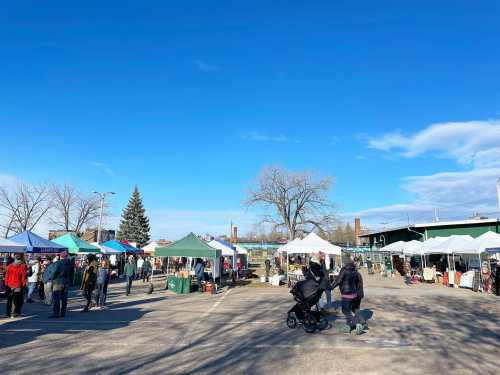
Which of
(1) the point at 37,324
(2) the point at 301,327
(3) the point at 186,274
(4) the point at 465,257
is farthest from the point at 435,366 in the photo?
(4) the point at 465,257

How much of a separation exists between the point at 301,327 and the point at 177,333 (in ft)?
9.64

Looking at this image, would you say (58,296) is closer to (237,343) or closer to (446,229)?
(237,343)

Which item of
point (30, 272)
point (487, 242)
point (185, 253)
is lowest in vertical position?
point (30, 272)

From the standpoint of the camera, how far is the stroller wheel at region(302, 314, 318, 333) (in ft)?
29.6

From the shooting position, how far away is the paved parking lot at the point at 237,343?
20.7ft

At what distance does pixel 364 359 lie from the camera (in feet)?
22.3

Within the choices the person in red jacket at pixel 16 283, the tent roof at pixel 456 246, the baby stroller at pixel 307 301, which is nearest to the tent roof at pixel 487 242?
the tent roof at pixel 456 246

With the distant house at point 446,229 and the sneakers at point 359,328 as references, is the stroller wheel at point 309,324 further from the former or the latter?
the distant house at point 446,229

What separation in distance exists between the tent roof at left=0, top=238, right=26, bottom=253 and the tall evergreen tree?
181ft

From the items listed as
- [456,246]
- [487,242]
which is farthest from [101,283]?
[456,246]

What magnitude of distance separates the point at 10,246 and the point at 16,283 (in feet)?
19.2

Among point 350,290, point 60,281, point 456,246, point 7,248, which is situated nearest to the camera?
point 350,290

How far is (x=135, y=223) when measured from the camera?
235 feet

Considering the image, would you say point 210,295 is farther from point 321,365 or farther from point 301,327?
point 321,365
